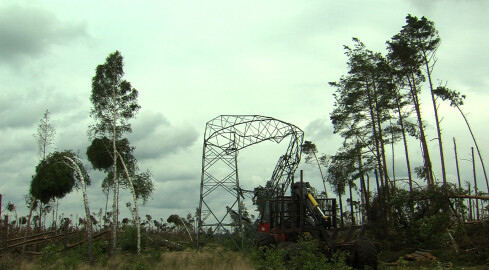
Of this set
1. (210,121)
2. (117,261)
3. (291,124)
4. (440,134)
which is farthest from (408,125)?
(117,261)

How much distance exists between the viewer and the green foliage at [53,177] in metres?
24.1

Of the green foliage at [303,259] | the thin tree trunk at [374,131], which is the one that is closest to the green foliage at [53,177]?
the green foliage at [303,259]

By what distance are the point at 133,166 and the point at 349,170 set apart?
15.6 metres

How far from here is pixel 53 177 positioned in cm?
2408

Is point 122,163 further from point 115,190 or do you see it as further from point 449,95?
point 449,95

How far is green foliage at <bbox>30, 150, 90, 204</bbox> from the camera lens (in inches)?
950

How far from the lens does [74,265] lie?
17.5m

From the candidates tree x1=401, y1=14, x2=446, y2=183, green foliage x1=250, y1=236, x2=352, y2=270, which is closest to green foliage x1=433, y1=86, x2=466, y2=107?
tree x1=401, y1=14, x2=446, y2=183

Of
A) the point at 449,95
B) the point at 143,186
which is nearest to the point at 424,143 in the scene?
the point at 449,95

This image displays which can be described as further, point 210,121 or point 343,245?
point 210,121

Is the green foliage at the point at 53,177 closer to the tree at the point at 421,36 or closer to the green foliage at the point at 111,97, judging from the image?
the green foliage at the point at 111,97

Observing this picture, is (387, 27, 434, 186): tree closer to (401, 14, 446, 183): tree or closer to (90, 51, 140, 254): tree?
(401, 14, 446, 183): tree

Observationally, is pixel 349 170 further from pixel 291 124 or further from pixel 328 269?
pixel 328 269

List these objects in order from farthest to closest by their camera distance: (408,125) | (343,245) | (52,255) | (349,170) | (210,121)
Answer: (349,170), (408,125), (210,121), (52,255), (343,245)
